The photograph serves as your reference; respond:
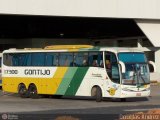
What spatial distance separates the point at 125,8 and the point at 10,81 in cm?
1528

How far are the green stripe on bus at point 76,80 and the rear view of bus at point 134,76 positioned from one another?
209 cm

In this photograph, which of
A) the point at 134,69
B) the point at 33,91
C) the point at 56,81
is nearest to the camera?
the point at 134,69

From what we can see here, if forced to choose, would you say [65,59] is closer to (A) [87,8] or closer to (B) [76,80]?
(B) [76,80]

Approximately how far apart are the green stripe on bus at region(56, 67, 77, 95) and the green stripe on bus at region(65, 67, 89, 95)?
0.57 feet

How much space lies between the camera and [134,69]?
2748cm

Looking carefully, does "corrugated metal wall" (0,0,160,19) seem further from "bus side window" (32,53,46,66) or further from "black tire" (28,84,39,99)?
"black tire" (28,84,39,99)

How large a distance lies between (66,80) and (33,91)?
2.51 metres

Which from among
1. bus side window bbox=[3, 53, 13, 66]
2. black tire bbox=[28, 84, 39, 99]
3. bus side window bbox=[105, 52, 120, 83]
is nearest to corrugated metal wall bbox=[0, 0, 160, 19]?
bus side window bbox=[3, 53, 13, 66]

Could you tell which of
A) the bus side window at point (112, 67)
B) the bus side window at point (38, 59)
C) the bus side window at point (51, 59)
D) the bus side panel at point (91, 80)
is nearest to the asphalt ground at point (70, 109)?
the bus side panel at point (91, 80)

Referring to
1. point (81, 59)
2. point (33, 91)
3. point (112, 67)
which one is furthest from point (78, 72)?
point (33, 91)

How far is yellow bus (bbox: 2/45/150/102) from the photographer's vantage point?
1073 inches

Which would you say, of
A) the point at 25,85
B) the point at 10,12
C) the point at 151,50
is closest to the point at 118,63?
the point at 25,85

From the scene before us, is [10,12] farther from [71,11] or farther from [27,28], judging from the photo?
[27,28]

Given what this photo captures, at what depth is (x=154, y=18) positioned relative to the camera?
45750mm
